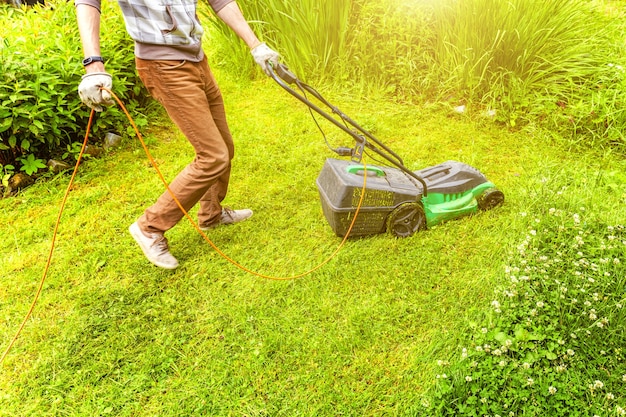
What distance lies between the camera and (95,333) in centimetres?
234

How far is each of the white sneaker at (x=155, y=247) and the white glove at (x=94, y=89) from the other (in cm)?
85

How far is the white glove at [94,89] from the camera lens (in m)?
1.93

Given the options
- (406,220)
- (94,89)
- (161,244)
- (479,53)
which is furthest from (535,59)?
(94,89)

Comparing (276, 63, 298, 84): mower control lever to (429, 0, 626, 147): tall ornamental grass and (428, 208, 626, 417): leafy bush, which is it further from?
(429, 0, 626, 147): tall ornamental grass

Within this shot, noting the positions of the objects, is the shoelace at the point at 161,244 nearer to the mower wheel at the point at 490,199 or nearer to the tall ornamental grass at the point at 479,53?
the mower wheel at the point at 490,199

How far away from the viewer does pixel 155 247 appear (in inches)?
103

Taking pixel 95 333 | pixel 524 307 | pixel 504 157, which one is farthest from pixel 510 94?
pixel 95 333

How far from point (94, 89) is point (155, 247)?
3.29 feet

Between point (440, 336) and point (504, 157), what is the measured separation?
192cm

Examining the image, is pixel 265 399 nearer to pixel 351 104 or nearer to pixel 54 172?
pixel 54 172

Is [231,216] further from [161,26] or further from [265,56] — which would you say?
[161,26]

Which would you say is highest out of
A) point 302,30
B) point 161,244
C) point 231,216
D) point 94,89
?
point 94,89

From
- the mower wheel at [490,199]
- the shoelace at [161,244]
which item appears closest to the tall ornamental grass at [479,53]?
the mower wheel at [490,199]

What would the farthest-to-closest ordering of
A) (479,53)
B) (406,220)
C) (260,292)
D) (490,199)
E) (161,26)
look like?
(479,53), (490,199), (406,220), (260,292), (161,26)
